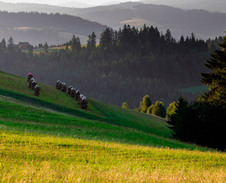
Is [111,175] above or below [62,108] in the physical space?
above

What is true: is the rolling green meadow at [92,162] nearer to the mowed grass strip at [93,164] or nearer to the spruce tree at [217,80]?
the mowed grass strip at [93,164]

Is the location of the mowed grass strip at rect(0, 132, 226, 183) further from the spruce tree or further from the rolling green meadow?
the spruce tree

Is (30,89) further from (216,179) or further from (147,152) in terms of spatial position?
(216,179)

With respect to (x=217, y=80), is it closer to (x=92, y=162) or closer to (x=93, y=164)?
(x=92, y=162)

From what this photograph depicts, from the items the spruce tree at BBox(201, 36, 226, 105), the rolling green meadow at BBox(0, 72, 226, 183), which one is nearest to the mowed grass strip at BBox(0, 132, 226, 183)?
the rolling green meadow at BBox(0, 72, 226, 183)

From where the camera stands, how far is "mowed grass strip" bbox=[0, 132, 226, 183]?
915 cm

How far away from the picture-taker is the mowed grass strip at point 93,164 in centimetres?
915

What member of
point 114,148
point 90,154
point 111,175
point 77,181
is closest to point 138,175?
point 111,175

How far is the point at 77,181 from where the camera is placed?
8.36 meters

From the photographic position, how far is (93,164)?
12.3 meters

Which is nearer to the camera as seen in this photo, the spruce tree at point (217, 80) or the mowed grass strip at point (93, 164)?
the mowed grass strip at point (93, 164)

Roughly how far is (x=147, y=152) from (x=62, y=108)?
36.0 m

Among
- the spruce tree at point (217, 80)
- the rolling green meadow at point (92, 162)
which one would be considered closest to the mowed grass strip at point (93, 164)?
the rolling green meadow at point (92, 162)

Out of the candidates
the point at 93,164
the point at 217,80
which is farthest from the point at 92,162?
the point at 217,80
